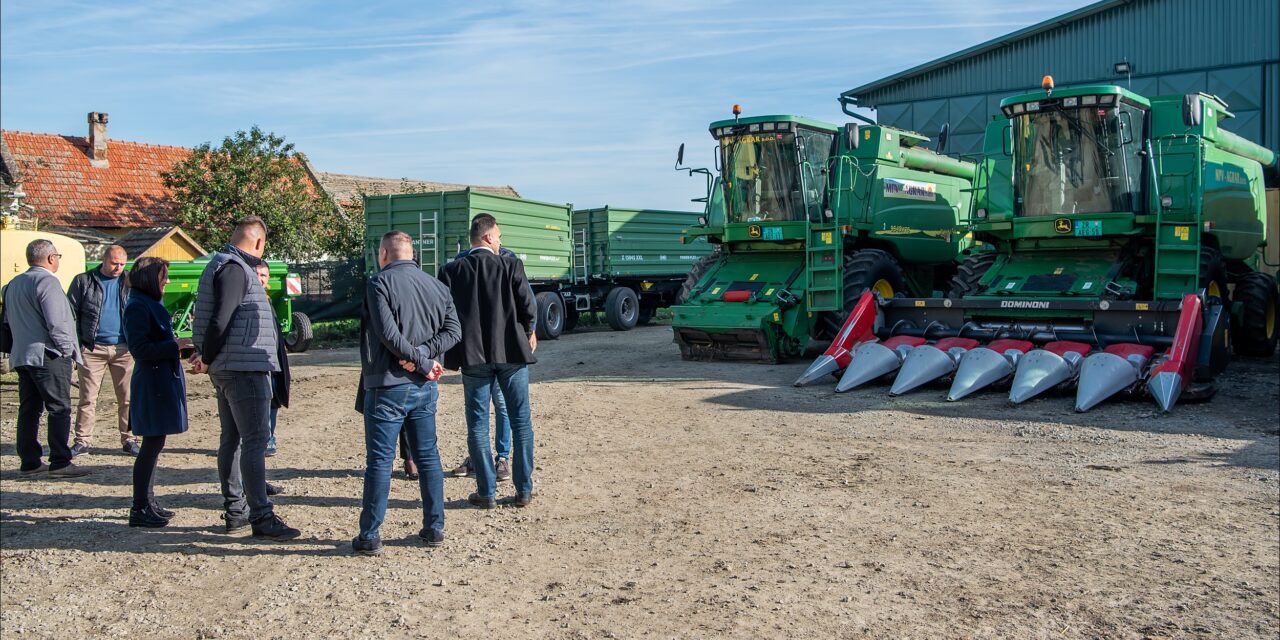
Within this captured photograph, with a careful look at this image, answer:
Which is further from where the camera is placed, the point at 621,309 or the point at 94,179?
the point at 94,179

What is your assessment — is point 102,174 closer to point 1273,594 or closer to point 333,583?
point 333,583

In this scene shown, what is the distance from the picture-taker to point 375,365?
5352 millimetres

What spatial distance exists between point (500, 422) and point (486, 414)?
0.52m

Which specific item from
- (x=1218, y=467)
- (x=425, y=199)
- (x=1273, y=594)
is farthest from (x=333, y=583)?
(x=425, y=199)

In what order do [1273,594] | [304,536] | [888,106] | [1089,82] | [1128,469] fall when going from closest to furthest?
1. [1273,594]
2. [304,536]
3. [1128,469]
4. [1089,82]
5. [888,106]

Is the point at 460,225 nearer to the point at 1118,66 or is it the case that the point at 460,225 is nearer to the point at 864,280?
the point at 864,280

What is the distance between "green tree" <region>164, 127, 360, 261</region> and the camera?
24.6 meters

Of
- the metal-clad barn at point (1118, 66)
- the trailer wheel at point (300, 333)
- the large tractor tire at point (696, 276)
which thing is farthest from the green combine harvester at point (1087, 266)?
the trailer wheel at point (300, 333)

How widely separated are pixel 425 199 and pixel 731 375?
25.5 feet

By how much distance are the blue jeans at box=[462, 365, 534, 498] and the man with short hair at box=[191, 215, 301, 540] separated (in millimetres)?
1090

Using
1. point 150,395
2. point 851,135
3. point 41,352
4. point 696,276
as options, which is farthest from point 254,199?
point 150,395

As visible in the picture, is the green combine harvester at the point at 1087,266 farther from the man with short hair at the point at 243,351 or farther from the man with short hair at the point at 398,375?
the man with short hair at the point at 243,351

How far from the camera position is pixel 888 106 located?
2438 centimetres

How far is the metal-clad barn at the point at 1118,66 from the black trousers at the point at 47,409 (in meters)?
15.5
